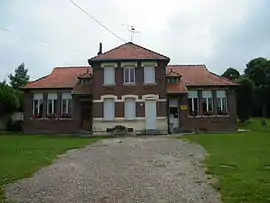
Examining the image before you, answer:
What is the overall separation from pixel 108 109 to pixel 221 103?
978 cm

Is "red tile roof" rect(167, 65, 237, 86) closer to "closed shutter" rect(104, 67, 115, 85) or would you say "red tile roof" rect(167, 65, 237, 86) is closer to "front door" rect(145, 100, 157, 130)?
"front door" rect(145, 100, 157, 130)

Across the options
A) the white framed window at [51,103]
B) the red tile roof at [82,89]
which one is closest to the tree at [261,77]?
the red tile roof at [82,89]

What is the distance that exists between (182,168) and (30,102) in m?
25.8

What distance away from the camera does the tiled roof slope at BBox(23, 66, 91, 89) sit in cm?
3644

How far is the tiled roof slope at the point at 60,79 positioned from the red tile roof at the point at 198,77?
8829 millimetres

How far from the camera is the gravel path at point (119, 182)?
8.70 m

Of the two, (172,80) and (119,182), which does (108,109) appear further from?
(119,182)

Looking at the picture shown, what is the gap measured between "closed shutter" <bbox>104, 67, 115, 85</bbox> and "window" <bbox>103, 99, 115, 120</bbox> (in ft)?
4.82

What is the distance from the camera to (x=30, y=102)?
36.3 meters

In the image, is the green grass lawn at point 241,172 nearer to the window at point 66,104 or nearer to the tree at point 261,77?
the window at point 66,104

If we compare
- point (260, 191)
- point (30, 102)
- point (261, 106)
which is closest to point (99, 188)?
point (260, 191)

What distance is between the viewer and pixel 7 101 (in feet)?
131

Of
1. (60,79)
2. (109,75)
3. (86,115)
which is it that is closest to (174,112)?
(109,75)

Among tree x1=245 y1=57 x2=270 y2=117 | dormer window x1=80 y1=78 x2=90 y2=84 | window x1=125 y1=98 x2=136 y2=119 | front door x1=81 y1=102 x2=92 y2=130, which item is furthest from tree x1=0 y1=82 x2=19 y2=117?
tree x1=245 y1=57 x2=270 y2=117
